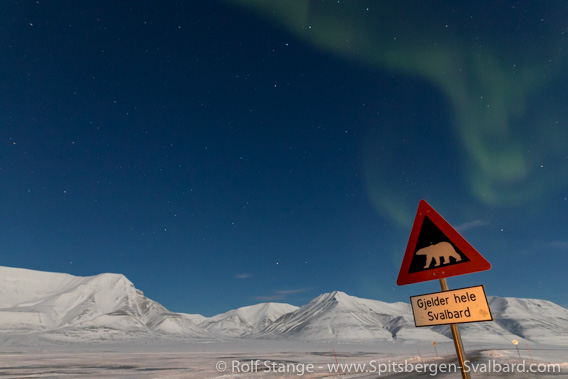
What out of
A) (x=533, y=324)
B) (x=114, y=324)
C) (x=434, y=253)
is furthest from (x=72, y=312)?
(x=533, y=324)

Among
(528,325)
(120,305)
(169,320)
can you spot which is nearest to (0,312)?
(120,305)

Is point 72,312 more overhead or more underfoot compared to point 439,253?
more overhead

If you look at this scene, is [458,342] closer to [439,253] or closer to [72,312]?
[439,253]

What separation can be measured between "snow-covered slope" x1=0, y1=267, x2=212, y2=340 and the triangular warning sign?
169 m

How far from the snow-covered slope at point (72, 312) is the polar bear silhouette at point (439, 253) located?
16962cm

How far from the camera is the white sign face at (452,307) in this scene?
2875 mm

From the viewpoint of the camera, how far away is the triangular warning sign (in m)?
3.09

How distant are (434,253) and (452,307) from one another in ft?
1.78

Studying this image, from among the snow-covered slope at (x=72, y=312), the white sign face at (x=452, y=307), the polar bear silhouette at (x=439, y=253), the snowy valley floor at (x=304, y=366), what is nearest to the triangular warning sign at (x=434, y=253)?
the polar bear silhouette at (x=439, y=253)

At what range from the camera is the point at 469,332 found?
151m

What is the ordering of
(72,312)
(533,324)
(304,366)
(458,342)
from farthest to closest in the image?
(72,312), (533,324), (304,366), (458,342)

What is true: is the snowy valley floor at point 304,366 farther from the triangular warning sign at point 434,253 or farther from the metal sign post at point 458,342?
the triangular warning sign at point 434,253

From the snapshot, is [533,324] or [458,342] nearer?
[458,342]

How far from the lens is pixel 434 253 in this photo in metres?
3.33
